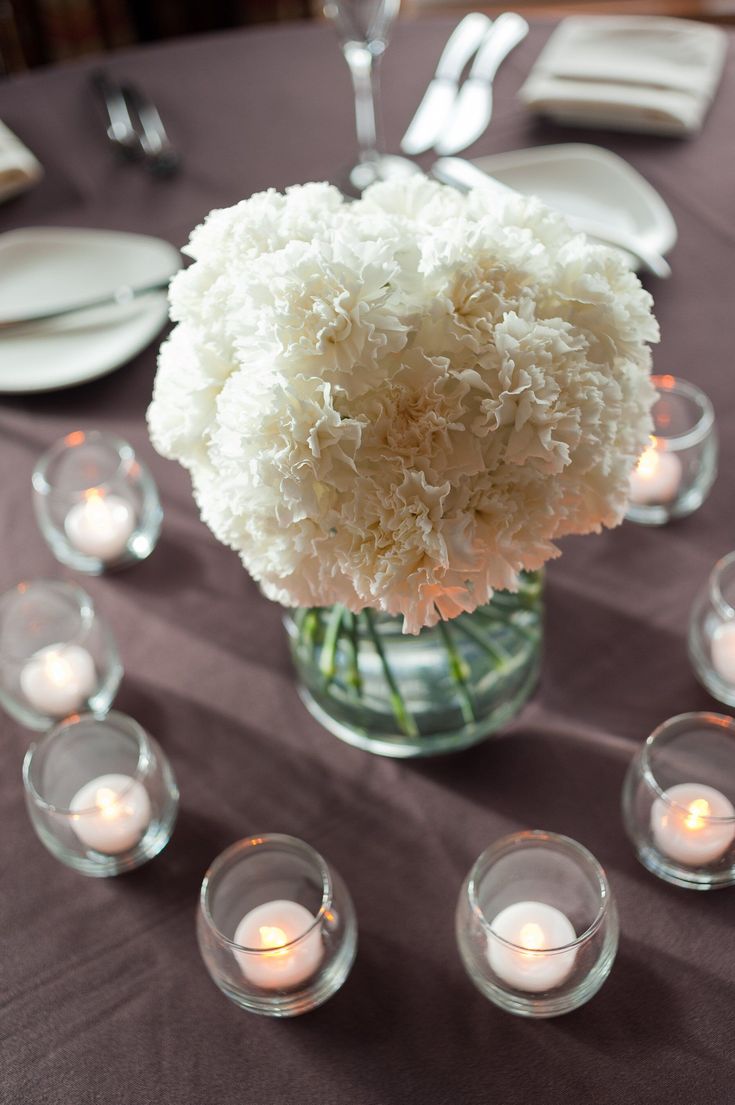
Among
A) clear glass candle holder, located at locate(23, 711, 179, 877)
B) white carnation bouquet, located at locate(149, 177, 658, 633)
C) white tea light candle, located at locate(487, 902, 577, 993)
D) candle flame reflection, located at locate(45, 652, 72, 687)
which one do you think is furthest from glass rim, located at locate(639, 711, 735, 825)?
candle flame reflection, located at locate(45, 652, 72, 687)

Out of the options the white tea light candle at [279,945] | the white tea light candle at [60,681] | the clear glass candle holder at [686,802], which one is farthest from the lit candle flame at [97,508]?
the clear glass candle holder at [686,802]

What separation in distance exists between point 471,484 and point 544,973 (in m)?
0.30

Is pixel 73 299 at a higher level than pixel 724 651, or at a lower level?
higher

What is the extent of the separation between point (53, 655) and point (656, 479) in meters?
0.52

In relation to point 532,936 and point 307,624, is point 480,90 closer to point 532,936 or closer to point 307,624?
point 307,624

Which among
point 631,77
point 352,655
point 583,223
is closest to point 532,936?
point 352,655

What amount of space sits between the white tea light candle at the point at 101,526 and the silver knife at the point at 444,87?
61cm

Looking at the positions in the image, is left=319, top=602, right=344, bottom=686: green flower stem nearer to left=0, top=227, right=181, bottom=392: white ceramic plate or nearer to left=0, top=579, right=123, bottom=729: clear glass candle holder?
left=0, top=579, right=123, bottom=729: clear glass candle holder

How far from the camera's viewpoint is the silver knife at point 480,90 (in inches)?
50.6

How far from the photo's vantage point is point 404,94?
4.45ft

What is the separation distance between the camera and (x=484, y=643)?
30.7 inches

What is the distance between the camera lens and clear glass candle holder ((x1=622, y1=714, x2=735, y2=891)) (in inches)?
27.3

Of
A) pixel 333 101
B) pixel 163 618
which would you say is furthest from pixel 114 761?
pixel 333 101

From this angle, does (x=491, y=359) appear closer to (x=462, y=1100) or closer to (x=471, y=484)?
(x=471, y=484)
